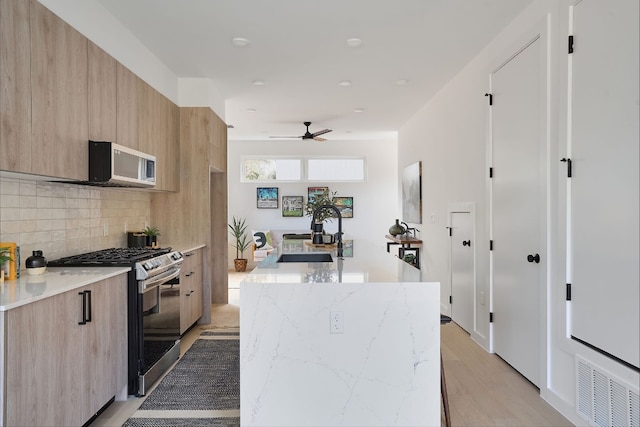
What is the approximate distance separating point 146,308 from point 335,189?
6.07m

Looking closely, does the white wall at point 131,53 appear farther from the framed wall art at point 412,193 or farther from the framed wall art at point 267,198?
the framed wall art at point 267,198

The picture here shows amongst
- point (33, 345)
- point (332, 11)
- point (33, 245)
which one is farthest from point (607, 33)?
point (33, 245)

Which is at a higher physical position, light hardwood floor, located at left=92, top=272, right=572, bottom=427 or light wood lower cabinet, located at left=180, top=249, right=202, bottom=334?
light wood lower cabinet, located at left=180, top=249, right=202, bottom=334

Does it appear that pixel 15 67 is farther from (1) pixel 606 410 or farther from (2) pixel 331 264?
(1) pixel 606 410

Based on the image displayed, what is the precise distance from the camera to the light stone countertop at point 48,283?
1731mm

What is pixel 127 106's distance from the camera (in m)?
3.22

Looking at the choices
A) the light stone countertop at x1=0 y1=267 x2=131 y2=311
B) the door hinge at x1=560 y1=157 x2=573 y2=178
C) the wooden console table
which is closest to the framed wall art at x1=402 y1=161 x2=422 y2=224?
the wooden console table

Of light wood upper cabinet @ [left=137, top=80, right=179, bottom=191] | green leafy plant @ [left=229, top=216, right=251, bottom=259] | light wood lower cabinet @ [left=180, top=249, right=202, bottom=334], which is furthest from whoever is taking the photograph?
green leafy plant @ [left=229, top=216, right=251, bottom=259]

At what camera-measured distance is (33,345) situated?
1779mm

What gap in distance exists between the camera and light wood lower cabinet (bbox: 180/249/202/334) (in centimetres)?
380

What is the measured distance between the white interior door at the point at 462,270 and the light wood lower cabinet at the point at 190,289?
285 centimetres

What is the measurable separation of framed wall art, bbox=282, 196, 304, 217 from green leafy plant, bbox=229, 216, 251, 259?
922mm

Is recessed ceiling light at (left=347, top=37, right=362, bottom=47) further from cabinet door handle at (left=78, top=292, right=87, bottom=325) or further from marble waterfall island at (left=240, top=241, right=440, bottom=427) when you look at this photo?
cabinet door handle at (left=78, top=292, right=87, bottom=325)

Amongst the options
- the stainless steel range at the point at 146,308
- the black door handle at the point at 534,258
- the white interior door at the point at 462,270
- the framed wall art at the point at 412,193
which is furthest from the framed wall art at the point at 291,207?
the black door handle at the point at 534,258
